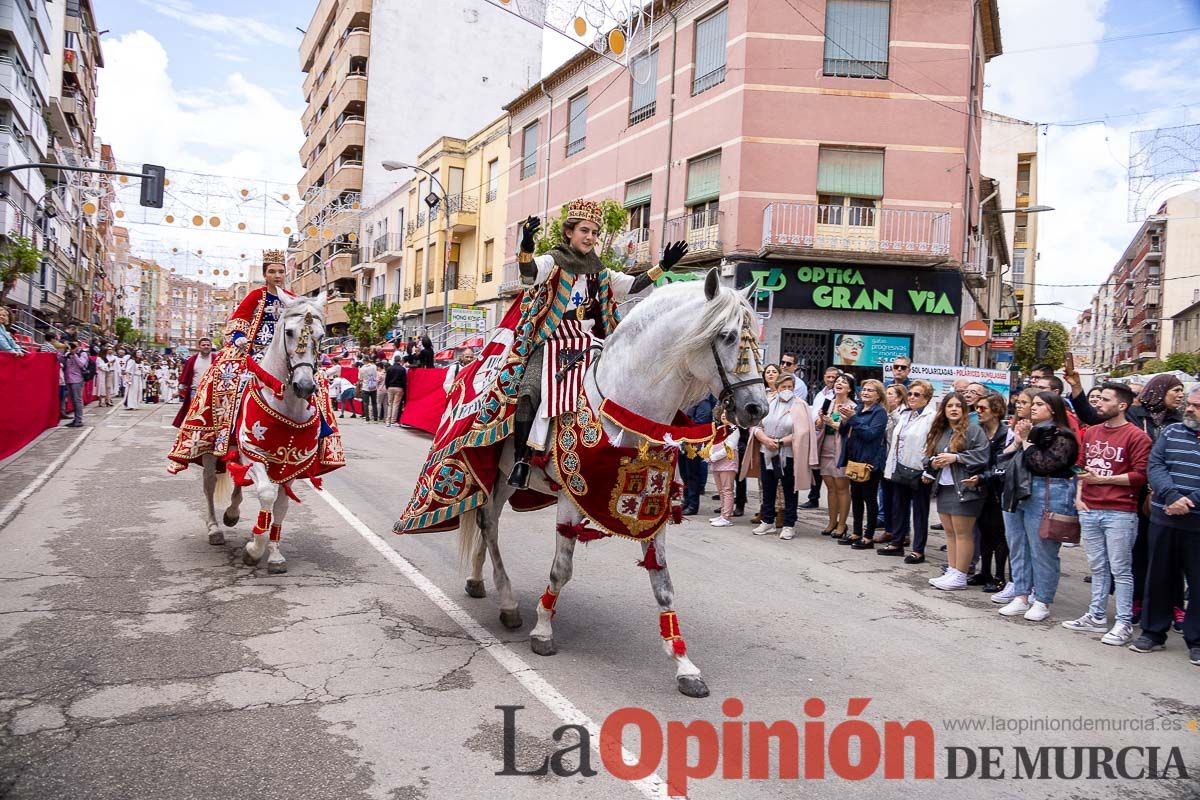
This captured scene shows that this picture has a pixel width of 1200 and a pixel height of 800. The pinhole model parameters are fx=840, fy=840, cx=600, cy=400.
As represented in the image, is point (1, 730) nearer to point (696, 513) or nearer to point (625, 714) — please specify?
point (625, 714)

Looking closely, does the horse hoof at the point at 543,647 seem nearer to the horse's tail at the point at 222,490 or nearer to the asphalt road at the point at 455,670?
the asphalt road at the point at 455,670

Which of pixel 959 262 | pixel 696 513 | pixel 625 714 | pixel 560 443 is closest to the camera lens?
pixel 625 714

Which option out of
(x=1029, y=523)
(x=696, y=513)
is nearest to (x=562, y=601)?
(x=1029, y=523)

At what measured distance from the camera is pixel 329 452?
7098 mm

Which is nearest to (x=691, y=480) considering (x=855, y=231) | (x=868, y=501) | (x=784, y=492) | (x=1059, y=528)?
(x=784, y=492)

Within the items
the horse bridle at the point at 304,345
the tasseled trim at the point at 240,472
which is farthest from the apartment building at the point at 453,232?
the horse bridle at the point at 304,345

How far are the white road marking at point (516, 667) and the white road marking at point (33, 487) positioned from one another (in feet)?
13.5

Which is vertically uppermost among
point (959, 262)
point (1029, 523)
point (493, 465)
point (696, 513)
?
point (959, 262)

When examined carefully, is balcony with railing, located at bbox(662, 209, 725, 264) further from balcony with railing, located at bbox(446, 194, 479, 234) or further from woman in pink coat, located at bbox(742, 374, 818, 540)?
balcony with railing, located at bbox(446, 194, 479, 234)

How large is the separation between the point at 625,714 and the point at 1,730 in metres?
2.78

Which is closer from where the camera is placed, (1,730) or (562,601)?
(1,730)

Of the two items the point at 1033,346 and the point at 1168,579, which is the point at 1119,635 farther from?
the point at 1033,346

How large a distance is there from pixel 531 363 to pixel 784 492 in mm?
5548

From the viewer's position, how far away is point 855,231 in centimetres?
2002
